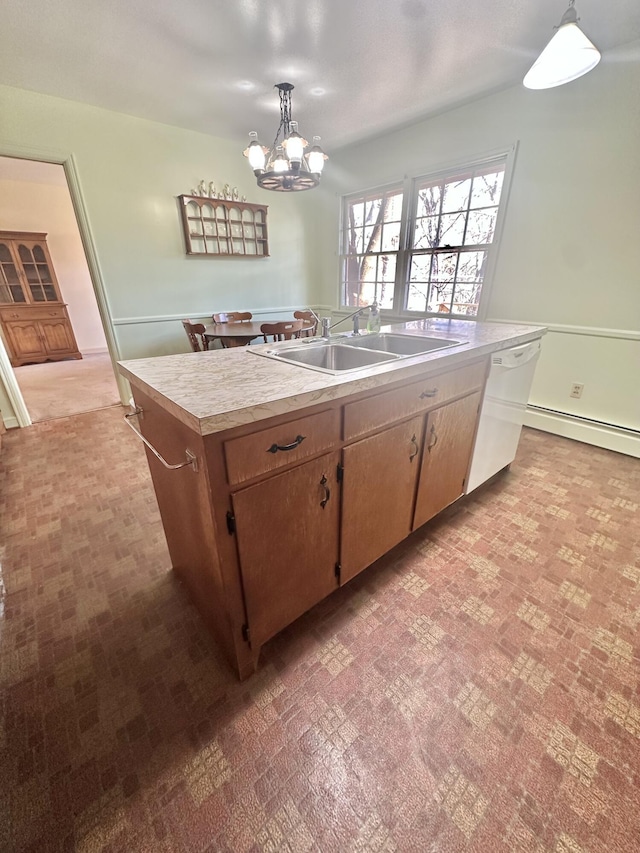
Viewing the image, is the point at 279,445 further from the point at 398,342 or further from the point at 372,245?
the point at 372,245

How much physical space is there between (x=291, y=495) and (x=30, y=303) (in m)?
6.33

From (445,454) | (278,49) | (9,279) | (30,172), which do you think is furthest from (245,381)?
(9,279)

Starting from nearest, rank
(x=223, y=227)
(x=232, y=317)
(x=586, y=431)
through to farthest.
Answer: (x=586, y=431) < (x=223, y=227) < (x=232, y=317)

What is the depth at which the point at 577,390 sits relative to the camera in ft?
8.91

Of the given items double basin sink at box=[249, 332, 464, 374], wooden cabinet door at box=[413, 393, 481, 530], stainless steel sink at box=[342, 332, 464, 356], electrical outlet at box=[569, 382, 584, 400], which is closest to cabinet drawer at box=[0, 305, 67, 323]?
double basin sink at box=[249, 332, 464, 374]

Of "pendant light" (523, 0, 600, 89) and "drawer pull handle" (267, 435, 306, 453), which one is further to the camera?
"pendant light" (523, 0, 600, 89)

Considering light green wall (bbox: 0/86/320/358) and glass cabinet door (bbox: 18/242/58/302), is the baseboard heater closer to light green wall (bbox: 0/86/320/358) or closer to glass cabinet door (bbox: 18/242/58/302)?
light green wall (bbox: 0/86/320/358)

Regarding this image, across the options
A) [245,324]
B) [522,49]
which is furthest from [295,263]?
[522,49]

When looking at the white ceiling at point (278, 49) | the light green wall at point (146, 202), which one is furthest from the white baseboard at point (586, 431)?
the light green wall at point (146, 202)

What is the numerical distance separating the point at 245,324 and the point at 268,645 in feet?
9.83

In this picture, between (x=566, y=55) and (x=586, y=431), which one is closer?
(x=566, y=55)

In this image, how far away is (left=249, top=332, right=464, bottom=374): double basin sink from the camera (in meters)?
1.48

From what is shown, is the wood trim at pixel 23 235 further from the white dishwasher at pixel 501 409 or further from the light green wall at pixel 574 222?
the white dishwasher at pixel 501 409

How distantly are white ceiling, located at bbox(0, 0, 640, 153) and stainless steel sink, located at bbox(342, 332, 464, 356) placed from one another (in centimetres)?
182
